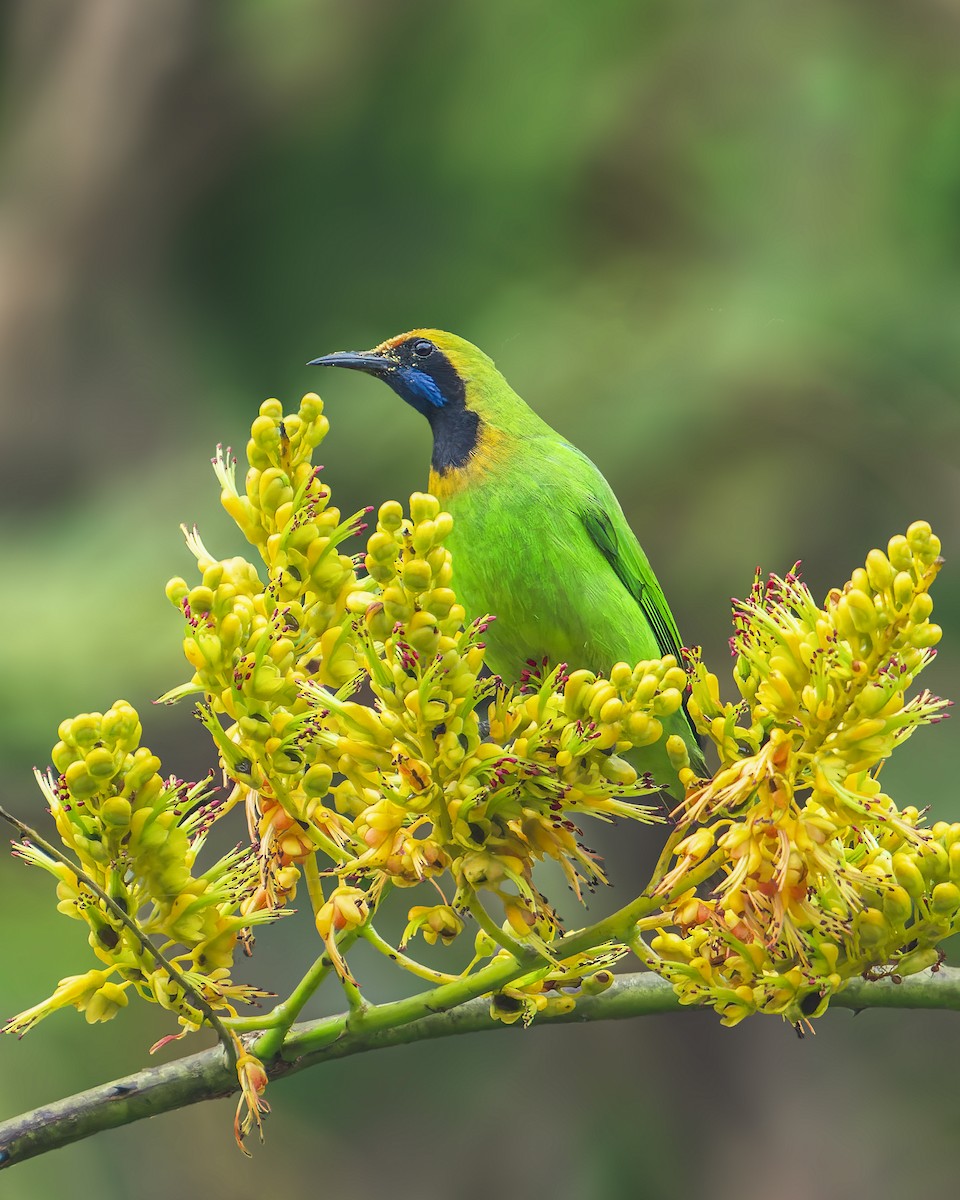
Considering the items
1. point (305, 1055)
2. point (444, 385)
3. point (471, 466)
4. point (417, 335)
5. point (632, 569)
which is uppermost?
point (417, 335)

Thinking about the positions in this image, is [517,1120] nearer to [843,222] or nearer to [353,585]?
[843,222]

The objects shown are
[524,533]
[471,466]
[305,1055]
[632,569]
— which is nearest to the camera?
[305,1055]

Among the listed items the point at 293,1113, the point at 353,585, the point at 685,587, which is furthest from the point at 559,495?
the point at 293,1113

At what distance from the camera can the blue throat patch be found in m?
2.96

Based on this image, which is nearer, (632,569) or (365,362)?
(365,362)

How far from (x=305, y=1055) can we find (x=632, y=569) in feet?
4.90

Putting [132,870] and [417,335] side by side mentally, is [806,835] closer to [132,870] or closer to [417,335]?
[132,870]

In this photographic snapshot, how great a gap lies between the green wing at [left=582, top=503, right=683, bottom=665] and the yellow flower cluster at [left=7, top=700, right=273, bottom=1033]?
132 centimetres

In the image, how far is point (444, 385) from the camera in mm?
3023

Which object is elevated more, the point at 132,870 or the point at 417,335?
the point at 417,335

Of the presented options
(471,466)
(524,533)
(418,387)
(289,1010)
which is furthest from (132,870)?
(418,387)

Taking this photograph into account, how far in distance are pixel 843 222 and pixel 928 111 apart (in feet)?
2.13

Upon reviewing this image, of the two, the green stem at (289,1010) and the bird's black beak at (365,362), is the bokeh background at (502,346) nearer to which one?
the bird's black beak at (365,362)

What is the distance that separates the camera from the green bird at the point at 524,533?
2.73 metres
